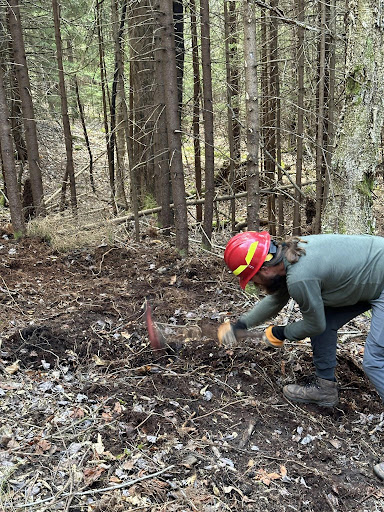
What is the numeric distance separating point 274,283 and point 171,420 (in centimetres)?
139

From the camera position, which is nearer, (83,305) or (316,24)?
(83,305)

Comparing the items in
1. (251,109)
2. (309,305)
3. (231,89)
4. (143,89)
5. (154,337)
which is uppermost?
(143,89)

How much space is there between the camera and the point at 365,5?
17.9 feet

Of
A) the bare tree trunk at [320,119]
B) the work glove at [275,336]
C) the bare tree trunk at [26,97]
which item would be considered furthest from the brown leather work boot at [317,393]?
the bare tree trunk at [26,97]

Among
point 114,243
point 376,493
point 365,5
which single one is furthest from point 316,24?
point 376,493

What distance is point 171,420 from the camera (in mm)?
3594

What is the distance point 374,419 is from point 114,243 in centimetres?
590

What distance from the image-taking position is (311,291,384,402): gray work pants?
132 inches

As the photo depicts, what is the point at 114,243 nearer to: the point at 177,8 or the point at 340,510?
the point at 177,8

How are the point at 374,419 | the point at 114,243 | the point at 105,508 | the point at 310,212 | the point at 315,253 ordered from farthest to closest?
the point at 310,212 < the point at 114,243 < the point at 374,419 < the point at 315,253 < the point at 105,508

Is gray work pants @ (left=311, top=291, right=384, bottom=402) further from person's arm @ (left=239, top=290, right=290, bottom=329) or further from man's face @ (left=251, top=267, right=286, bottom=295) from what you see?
man's face @ (left=251, top=267, right=286, bottom=295)

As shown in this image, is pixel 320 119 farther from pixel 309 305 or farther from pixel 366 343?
pixel 309 305

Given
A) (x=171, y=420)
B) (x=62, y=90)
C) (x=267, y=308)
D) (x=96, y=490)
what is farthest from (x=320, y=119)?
(x=96, y=490)

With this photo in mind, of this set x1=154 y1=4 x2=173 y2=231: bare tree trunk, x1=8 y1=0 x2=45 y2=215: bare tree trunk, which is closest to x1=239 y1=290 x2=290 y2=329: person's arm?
x1=154 y1=4 x2=173 y2=231: bare tree trunk
